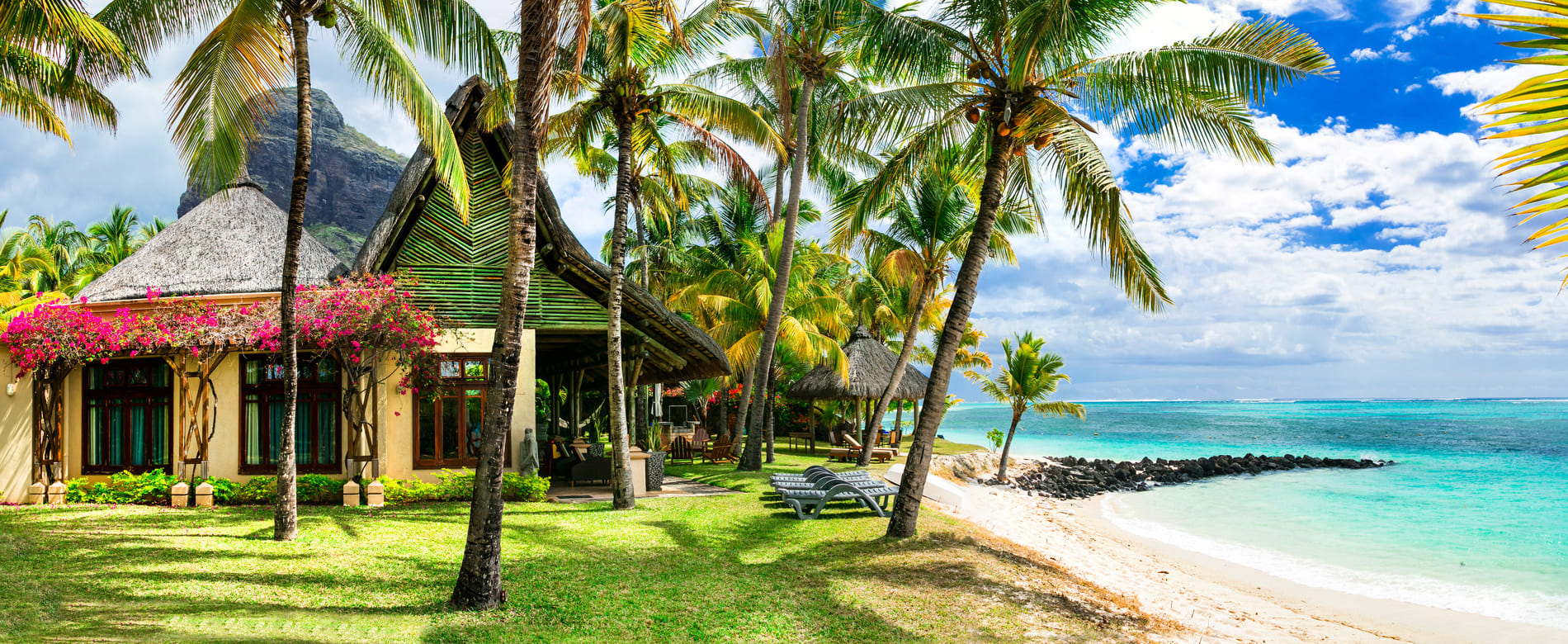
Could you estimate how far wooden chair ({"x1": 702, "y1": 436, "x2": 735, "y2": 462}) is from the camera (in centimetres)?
1847

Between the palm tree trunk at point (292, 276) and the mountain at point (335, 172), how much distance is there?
184ft

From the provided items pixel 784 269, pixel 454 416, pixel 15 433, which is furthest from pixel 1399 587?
pixel 15 433

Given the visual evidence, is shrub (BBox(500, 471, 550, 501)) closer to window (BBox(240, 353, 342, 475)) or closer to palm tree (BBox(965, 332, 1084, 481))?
window (BBox(240, 353, 342, 475))

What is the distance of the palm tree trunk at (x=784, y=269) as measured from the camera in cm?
1644

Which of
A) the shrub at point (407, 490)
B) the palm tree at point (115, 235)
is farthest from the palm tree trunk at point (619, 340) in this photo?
the palm tree at point (115, 235)

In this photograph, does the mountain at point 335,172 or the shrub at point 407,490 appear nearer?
the shrub at point 407,490

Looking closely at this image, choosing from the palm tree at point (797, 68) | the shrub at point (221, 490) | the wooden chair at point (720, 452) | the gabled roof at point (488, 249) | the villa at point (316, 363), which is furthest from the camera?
the wooden chair at point (720, 452)

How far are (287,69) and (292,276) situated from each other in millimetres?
2396

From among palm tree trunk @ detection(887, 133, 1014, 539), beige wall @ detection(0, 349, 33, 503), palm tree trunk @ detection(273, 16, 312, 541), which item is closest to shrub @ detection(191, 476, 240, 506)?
beige wall @ detection(0, 349, 33, 503)

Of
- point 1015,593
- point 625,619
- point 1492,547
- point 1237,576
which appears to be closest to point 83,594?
point 625,619

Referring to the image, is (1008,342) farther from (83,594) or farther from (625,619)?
(83,594)

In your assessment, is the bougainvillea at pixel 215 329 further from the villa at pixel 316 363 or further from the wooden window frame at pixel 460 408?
the wooden window frame at pixel 460 408

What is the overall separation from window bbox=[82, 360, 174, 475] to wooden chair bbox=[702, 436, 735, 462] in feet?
33.3

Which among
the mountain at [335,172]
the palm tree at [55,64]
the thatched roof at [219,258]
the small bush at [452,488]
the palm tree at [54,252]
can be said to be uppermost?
the mountain at [335,172]
